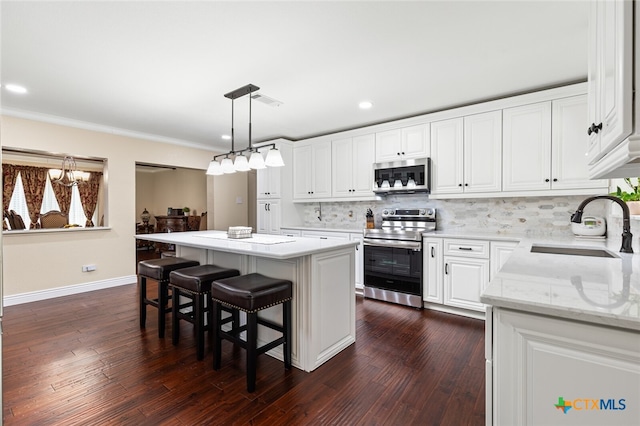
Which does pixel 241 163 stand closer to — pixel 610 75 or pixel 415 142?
pixel 415 142

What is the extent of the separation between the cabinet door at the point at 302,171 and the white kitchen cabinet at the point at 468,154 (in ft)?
6.72

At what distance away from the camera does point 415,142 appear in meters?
3.92

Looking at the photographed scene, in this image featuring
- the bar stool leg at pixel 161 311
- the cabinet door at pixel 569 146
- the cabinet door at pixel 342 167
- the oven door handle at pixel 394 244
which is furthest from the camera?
the cabinet door at pixel 342 167

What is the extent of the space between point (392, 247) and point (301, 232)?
1.58 meters

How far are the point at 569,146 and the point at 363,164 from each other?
2319 mm

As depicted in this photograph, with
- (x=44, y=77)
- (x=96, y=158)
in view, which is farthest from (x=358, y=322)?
(x=96, y=158)

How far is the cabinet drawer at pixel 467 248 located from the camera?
10.4 feet

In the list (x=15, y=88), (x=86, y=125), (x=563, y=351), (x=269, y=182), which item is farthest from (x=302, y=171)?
(x=563, y=351)

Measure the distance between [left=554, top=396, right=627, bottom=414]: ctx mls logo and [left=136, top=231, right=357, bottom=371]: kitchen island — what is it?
4.73ft

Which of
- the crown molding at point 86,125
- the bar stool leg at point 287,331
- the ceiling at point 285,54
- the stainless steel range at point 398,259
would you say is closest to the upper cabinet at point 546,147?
the ceiling at point 285,54

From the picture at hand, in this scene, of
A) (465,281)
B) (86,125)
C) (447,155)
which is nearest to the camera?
(465,281)

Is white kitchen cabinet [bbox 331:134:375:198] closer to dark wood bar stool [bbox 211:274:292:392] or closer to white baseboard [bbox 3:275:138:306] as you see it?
dark wood bar stool [bbox 211:274:292:392]

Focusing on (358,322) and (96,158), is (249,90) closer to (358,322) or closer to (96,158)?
(358,322)

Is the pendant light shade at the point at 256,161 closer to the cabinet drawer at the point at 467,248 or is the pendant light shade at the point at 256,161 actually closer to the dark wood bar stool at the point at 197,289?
the dark wood bar stool at the point at 197,289
